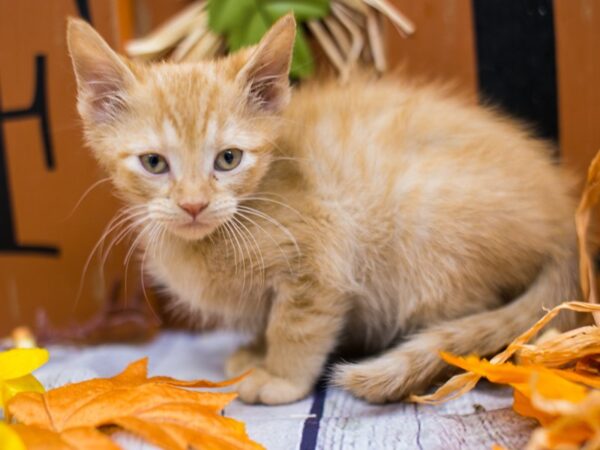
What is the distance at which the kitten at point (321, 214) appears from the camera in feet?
3.91

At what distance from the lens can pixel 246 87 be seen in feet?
4.10

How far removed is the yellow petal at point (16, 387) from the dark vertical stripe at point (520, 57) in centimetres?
128

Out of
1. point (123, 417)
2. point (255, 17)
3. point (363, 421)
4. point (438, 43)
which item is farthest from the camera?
point (438, 43)

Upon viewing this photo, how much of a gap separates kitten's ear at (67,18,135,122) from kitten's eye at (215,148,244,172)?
22 cm

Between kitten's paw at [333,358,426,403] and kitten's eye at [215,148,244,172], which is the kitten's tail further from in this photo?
kitten's eye at [215,148,244,172]

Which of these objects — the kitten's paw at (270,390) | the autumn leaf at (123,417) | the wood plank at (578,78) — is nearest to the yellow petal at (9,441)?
the autumn leaf at (123,417)

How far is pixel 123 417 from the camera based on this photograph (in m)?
0.96

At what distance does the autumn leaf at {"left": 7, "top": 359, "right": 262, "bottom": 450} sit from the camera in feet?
2.96

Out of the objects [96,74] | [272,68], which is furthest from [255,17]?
[96,74]

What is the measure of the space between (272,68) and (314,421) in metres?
0.67

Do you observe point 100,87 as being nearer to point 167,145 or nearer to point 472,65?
point 167,145

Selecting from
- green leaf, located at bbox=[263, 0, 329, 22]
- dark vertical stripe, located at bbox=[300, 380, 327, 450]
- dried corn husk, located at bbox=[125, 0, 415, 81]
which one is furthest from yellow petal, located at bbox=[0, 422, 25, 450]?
green leaf, located at bbox=[263, 0, 329, 22]

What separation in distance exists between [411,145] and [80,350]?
996 millimetres

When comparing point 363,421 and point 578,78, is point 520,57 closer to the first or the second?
point 578,78
